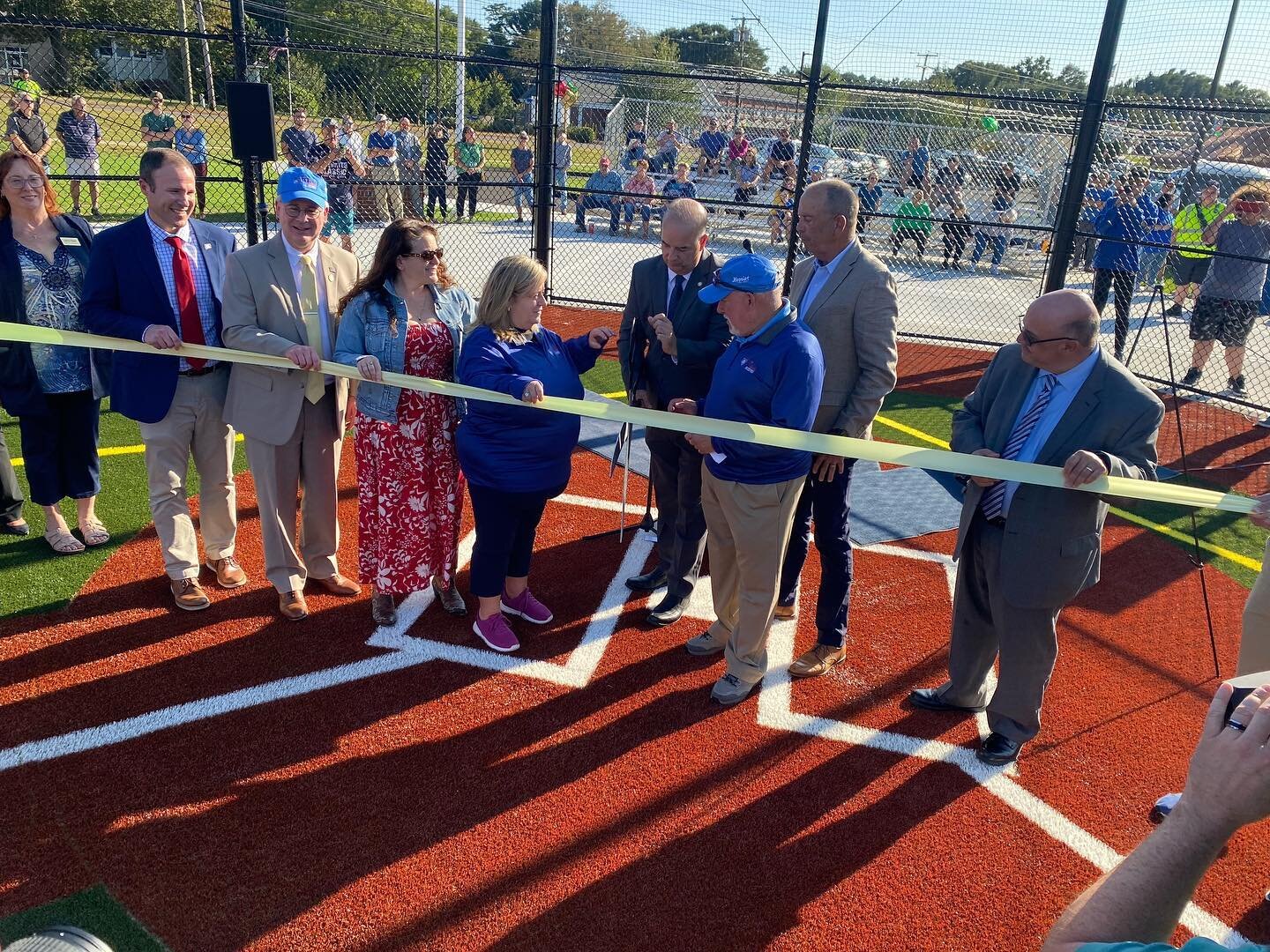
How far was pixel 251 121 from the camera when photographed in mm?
6891

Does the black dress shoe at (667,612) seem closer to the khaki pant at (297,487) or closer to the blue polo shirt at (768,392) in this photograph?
the blue polo shirt at (768,392)

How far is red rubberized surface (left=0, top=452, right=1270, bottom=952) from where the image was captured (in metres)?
3.04

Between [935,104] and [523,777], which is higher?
[935,104]

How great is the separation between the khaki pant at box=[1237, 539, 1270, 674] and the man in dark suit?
8.22 ft

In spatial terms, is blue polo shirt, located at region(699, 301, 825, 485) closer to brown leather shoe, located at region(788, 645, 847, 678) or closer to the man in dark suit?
the man in dark suit

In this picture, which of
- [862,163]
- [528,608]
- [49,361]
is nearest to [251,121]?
[49,361]

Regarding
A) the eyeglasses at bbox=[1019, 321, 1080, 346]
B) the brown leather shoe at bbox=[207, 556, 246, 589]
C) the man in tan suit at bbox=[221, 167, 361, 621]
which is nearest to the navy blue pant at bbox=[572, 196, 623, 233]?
the man in tan suit at bbox=[221, 167, 361, 621]

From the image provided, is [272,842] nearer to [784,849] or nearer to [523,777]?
[523,777]

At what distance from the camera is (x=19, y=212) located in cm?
455

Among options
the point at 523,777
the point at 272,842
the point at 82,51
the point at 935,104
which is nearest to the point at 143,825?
the point at 272,842

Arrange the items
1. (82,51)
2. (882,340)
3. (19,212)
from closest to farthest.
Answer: (882,340) → (19,212) → (82,51)

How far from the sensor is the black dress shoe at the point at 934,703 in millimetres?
4266

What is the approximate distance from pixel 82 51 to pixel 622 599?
71.6 feet

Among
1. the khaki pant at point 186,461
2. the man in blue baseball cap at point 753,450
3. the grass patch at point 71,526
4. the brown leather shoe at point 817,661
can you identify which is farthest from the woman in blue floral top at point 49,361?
the brown leather shoe at point 817,661
